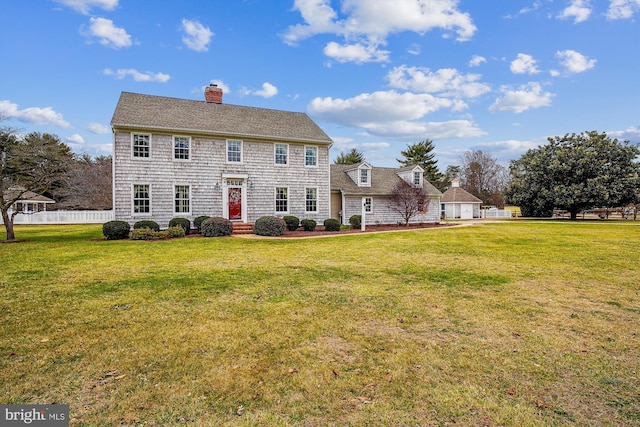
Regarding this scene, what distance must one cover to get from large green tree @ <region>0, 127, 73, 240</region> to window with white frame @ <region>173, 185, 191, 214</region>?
4.86 metres

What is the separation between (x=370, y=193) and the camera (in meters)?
23.6

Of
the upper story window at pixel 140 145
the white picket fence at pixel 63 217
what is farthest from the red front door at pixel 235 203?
the white picket fence at pixel 63 217

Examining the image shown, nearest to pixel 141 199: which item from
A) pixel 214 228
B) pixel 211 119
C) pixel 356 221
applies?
pixel 214 228

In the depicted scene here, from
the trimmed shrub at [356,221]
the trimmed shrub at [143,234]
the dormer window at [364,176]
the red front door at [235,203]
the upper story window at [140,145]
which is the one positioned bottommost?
the trimmed shrub at [143,234]

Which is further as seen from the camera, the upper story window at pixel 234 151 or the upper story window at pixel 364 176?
the upper story window at pixel 364 176

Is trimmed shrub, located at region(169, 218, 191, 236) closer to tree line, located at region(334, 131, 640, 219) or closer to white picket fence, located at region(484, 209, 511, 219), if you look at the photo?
tree line, located at region(334, 131, 640, 219)

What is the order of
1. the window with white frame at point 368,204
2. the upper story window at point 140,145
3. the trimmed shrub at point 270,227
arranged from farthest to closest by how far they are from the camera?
1. the window with white frame at point 368,204
2. the upper story window at point 140,145
3. the trimmed shrub at point 270,227

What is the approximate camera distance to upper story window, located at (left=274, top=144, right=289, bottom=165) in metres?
20.0

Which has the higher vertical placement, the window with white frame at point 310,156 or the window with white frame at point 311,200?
the window with white frame at point 310,156

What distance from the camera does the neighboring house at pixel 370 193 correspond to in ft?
76.7

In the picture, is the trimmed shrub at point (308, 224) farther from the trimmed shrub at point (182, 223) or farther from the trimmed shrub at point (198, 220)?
the trimmed shrub at point (182, 223)

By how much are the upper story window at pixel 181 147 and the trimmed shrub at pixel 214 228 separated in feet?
13.3

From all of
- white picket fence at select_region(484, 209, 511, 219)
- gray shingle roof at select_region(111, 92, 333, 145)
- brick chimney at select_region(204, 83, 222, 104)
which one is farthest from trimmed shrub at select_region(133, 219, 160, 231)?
white picket fence at select_region(484, 209, 511, 219)

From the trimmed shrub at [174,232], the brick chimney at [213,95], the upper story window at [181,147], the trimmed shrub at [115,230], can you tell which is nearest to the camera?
the trimmed shrub at [115,230]
